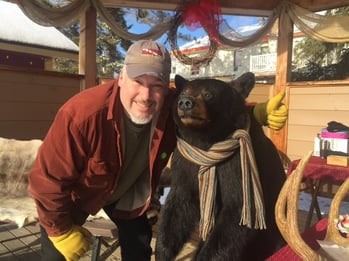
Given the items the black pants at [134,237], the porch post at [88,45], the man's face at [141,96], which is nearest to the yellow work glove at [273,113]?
the man's face at [141,96]

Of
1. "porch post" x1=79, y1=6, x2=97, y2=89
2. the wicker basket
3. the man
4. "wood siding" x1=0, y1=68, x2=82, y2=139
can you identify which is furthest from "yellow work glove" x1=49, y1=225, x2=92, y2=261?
"porch post" x1=79, y1=6, x2=97, y2=89

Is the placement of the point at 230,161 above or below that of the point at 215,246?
above

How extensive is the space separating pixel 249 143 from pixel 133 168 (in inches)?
23.9

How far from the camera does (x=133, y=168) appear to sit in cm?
183

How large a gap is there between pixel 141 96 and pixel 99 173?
15.6 inches

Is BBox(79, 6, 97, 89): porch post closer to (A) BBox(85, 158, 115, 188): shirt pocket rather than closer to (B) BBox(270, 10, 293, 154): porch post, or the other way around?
(B) BBox(270, 10, 293, 154): porch post

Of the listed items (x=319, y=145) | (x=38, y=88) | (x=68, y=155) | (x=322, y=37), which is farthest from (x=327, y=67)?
(x=68, y=155)

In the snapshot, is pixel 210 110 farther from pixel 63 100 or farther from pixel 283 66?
pixel 63 100

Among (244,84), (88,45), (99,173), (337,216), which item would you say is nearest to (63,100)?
(88,45)

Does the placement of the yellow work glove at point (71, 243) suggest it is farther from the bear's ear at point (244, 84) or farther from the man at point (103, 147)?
the bear's ear at point (244, 84)

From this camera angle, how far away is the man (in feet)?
5.04

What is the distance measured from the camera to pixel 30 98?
198 inches

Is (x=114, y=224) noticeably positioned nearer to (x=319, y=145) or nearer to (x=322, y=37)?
(x=319, y=145)

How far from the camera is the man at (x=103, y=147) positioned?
5.04ft
